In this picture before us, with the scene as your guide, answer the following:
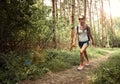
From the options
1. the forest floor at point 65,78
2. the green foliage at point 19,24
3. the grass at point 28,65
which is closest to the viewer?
the grass at point 28,65

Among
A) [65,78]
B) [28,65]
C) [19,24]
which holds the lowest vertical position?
[65,78]

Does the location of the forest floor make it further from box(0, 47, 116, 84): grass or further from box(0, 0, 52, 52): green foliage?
box(0, 0, 52, 52): green foliage

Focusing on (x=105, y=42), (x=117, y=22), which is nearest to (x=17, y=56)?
(x=105, y=42)

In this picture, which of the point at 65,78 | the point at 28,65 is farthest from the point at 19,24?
the point at 65,78

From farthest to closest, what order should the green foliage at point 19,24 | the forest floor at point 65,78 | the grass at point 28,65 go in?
1. the green foliage at point 19,24
2. the forest floor at point 65,78
3. the grass at point 28,65

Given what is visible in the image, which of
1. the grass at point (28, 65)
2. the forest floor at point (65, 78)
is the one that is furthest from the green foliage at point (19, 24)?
the forest floor at point (65, 78)

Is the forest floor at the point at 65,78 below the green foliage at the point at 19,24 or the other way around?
below

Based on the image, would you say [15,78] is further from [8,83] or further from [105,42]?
[105,42]

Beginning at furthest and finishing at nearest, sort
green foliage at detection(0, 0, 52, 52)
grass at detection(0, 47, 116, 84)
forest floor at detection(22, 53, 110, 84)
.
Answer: green foliage at detection(0, 0, 52, 52)
forest floor at detection(22, 53, 110, 84)
grass at detection(0, 47, 116, 84)

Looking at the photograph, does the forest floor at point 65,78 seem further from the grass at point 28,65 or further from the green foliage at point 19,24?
the green foliage at point 19,24

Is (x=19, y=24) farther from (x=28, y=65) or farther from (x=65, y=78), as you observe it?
(x=65, y=78)

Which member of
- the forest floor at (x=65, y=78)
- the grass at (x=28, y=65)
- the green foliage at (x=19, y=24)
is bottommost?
the forest floor at (x=65, y=78)

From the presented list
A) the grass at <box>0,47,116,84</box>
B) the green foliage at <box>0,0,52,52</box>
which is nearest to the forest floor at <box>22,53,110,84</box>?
the grass at <box>0,47,116,84</box>

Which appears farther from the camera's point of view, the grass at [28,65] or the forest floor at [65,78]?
the forest floor at [65,78]
